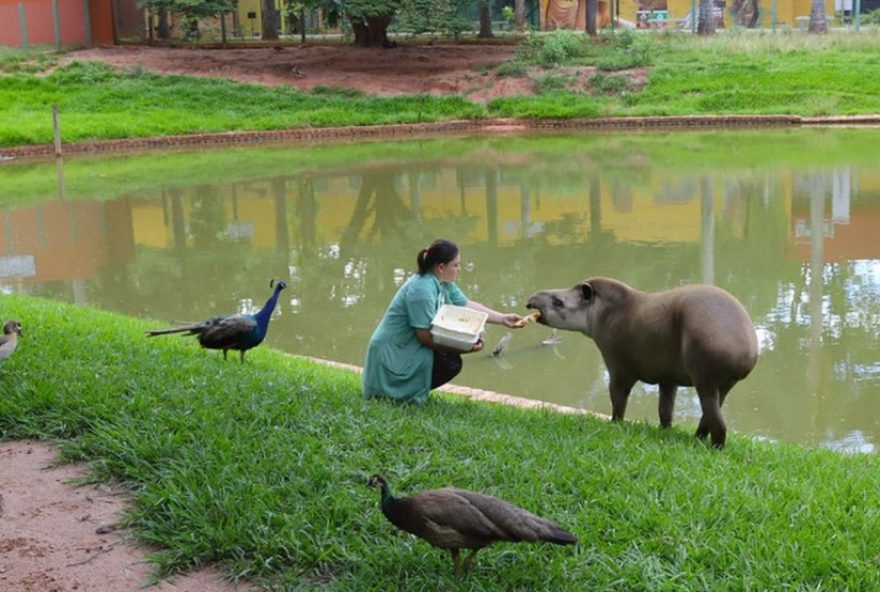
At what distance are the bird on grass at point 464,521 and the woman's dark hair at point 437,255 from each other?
8.11 feet

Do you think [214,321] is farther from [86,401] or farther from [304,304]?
[304,304]

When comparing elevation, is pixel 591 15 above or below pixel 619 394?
above

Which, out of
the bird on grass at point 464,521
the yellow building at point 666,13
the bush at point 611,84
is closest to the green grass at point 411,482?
the bird on grass at point 464,521

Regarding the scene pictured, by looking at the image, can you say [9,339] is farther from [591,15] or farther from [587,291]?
[591,15]

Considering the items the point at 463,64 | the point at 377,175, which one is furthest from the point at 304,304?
the point at 463,64

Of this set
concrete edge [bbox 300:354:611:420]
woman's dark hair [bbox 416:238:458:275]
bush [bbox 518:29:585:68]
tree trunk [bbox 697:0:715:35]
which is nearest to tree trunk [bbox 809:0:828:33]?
tree trunk [bbox 697:0:715:35]

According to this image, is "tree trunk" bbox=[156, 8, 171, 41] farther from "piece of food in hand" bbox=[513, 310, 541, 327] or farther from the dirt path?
"piece of food in hand" bbox=[513, 310, 541, 327]

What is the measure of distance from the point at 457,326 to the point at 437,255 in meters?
0.43

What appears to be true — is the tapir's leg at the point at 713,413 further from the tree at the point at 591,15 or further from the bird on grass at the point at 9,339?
the tree at the point at 591,15

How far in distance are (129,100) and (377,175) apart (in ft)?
40.6

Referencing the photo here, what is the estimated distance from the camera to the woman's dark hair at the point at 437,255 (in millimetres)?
6383

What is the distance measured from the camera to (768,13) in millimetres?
45750

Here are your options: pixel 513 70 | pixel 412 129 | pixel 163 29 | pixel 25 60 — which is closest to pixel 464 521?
pixel 412 129

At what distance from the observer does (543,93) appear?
3092cm
